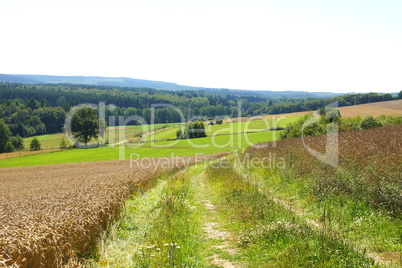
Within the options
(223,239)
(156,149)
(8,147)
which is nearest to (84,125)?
(8,147)

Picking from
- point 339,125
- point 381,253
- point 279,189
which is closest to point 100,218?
point 381,253

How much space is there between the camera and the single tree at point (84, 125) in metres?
90.1

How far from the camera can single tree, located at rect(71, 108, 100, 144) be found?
90125 mm

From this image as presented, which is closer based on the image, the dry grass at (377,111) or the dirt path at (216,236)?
the dirt path at (216,236)

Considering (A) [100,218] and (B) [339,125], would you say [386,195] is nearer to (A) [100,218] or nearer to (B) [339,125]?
(A) [100,218]

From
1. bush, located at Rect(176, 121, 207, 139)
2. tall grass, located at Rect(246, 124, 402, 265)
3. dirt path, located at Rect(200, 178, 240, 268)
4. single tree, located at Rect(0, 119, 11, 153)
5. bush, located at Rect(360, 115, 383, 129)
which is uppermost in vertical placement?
bush, located at Rect(360, 115, 383, 129)

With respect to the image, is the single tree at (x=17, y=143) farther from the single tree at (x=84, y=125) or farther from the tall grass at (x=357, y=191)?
the tall grass at (x=357, y=191)

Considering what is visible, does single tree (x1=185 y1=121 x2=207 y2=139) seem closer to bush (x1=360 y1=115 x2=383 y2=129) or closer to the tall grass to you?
bush (x1=360 y1=115 x2=383 y2=129)

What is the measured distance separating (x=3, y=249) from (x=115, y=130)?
132009mm

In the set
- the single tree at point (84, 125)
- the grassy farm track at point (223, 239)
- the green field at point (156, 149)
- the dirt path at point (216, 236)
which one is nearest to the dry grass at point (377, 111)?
the green field at point (156, 149)

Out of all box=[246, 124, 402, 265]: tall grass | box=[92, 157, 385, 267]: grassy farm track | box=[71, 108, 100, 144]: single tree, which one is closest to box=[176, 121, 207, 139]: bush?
box=[71, 108, 100, 144]: single tree

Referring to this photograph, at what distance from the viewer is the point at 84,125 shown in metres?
90.6

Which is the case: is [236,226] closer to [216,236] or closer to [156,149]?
[216,236]

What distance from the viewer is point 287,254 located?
6.32 metres
